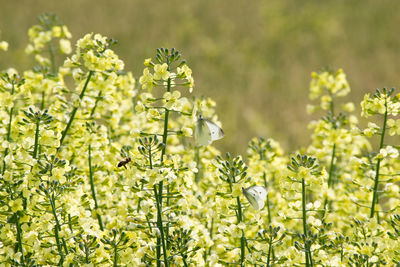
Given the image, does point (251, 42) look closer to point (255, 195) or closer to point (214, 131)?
point (214, 131)

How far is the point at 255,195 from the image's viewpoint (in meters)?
2.09

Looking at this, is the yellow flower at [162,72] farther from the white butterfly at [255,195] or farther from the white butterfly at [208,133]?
the white butterfly at [255,195]

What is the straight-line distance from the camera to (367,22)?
14.3 meters

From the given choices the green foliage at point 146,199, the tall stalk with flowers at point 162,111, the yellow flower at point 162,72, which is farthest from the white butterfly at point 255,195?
the yellow flower at point 162,72

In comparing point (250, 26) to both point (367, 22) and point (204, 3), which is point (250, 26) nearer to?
point (204, 3)

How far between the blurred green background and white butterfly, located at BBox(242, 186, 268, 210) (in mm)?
6737

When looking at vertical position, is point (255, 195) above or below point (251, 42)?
below

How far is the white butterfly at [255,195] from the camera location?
2072 mm

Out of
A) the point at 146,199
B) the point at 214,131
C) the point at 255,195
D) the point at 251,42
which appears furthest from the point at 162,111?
the point at 251,42

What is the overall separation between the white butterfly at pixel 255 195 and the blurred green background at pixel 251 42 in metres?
6.74

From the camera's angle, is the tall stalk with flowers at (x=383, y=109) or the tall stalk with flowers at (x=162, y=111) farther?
the tall stalk with flowers at (x=383, y=109)

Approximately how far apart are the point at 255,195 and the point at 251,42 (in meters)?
12.3

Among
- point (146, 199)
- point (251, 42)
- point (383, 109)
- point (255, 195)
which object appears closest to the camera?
point (255, 195)

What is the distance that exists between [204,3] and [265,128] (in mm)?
7667
